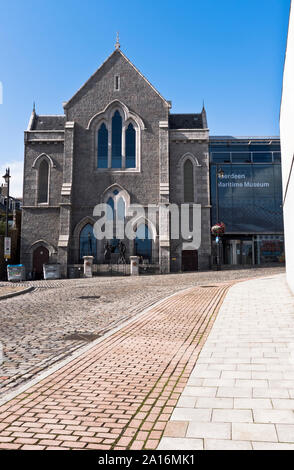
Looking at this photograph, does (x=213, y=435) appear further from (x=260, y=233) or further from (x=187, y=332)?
(x=260, y=233)

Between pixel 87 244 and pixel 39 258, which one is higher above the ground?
pixel 87 244

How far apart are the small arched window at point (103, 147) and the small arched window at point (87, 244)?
6218 millimetres

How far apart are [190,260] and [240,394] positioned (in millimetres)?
28391

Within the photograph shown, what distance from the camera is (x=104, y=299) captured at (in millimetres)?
15023

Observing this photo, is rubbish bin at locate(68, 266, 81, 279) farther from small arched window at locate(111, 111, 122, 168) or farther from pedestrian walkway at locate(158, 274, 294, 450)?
pedestrian walkway at locate(158, 274, 294, 450)

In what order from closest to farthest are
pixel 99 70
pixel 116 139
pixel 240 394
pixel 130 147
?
pixel 240 394 → pixel 130 147 → pixel 116 139 → pixel 99 70


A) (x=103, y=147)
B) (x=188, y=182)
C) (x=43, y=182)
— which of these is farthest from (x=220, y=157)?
(x=43, y=182)

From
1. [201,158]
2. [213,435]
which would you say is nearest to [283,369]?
[213,435]

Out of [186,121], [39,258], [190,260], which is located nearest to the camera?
[39,258]

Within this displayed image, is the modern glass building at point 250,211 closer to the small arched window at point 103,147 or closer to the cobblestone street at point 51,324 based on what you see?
the small arched window at point 103,147

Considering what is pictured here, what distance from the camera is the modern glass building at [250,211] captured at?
127 feet

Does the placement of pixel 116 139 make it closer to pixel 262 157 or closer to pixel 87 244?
pixel 87 244

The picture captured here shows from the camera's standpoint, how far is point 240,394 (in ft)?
15.5

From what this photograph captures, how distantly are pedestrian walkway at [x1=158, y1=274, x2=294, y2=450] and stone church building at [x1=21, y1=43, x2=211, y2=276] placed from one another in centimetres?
2385
